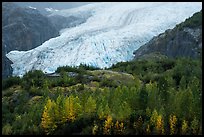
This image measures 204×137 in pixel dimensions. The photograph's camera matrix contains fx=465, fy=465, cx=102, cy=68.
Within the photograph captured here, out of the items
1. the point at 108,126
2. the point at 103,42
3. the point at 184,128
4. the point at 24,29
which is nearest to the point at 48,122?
the point at 108,126

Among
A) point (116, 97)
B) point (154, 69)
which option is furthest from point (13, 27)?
point (116, 97)

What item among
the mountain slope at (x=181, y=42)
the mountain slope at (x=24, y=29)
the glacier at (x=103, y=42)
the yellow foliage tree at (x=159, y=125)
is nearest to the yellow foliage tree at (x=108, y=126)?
the yellow foliage tree at (x=159, y=125)

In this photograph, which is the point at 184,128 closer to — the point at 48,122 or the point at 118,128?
the point at 118,128

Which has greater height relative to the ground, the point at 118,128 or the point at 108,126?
the point at 108,126

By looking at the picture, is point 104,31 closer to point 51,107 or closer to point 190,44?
point 190,44

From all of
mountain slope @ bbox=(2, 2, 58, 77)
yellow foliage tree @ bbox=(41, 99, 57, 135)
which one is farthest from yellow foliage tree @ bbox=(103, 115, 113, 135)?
mountain slope @ bbox=(2, 2, 58, 77)

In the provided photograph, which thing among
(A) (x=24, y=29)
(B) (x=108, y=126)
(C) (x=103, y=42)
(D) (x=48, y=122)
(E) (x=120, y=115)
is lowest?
(A) (x=24, y=29)
